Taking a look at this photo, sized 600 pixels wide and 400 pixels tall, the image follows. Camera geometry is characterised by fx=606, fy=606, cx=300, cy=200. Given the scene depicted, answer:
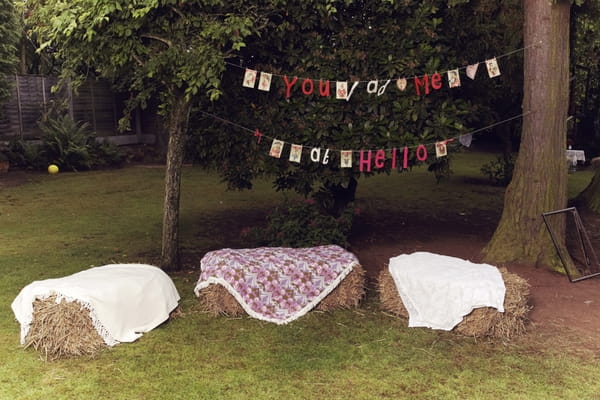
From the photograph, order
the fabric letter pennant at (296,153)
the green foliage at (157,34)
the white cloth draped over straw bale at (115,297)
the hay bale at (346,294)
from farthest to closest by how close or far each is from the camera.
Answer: the fabric letter pennant at (296,153)
the green foliage at (157,34)
the hay bale at (346,294)
the white cloth draped over straw bale at (115,297)

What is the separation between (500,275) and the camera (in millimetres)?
5398

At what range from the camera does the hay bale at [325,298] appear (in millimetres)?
5715

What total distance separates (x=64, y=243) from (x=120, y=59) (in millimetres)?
3263

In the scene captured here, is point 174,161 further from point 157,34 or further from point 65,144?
point 65,144

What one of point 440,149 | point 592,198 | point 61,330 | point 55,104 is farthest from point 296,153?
point 55,104

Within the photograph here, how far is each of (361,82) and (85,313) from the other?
13.3ft

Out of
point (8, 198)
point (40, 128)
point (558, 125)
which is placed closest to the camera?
point (558, 125)

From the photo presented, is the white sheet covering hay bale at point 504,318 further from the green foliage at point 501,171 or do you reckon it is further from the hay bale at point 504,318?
the green foliage at point 501,171

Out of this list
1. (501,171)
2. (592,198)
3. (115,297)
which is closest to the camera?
(115,297)

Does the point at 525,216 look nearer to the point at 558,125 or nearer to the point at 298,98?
the point at 558,125

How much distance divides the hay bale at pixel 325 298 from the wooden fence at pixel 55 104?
9.48 m

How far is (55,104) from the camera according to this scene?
15734mm

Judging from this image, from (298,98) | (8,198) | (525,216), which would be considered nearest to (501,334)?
(525,216)

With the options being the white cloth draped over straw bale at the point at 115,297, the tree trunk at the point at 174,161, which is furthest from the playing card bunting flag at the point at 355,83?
the white cloth draped over straw bale at the point at 115,297
